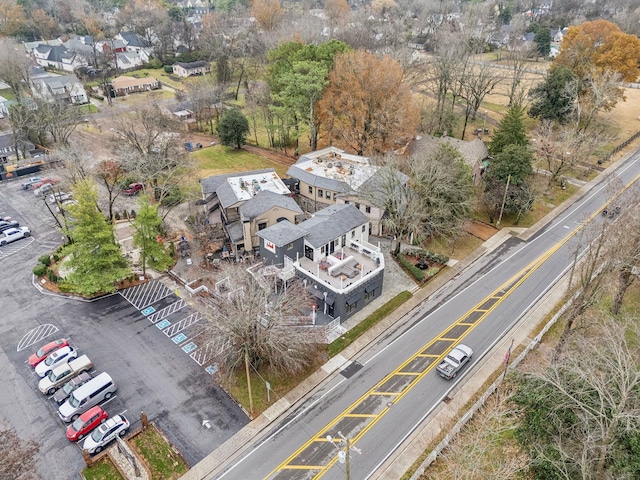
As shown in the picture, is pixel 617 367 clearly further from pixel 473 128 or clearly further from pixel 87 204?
pixel 473 128

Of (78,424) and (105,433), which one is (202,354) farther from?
(78,424)

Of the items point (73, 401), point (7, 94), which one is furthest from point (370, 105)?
point (7, 94)

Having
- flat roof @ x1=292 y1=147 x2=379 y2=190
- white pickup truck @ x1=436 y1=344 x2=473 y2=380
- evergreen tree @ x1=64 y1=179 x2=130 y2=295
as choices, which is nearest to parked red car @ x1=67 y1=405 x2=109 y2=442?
evergreen tree @ x1=64 y1=179 x2=130 y2=295

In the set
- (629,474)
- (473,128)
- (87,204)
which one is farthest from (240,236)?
(473,128)

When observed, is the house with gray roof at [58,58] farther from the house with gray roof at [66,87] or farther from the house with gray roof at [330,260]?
the house with gray roof at [330,260]

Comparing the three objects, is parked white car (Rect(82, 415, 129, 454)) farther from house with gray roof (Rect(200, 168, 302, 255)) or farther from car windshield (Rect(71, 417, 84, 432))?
house with gray roof (Rect(200, 168, 302, 255))

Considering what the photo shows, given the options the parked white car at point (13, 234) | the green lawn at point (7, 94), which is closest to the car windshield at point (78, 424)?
the parked white car at point (13, 234)
